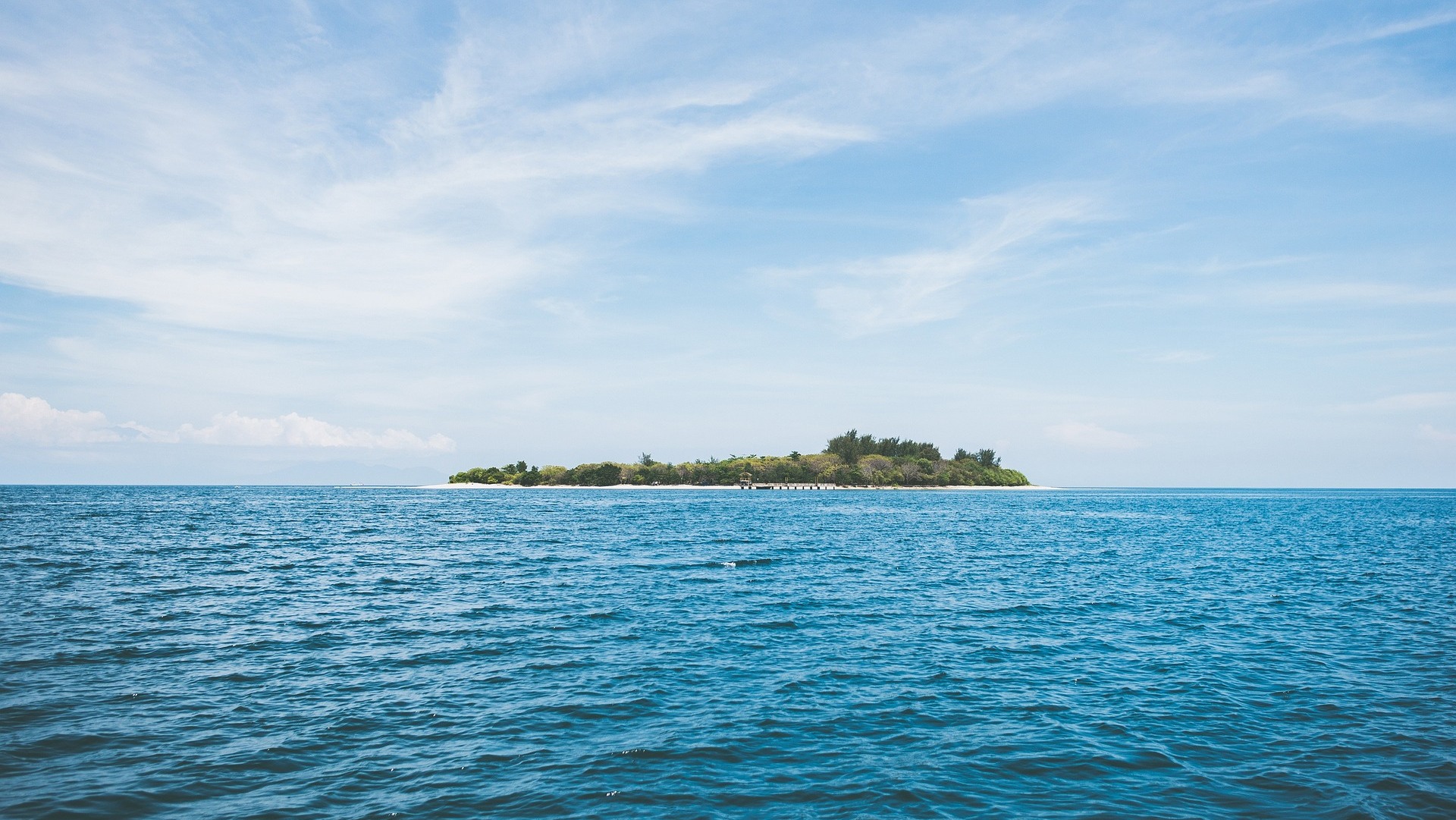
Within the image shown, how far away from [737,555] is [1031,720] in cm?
3771

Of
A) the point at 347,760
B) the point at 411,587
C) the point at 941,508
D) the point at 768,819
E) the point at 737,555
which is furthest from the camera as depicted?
the point at 941,508

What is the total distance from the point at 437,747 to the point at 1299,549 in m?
79.5

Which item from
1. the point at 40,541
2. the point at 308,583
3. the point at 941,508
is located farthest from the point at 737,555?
the point at 941,508

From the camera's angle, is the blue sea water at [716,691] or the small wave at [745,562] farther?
the small wave at [745,562]

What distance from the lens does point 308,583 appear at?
40688 millimetres

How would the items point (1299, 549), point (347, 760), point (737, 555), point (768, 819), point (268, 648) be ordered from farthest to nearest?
1. point (1299, 549)
2. point (737, 555)
3. point (268, 648)
4. point (347, 760)
5. point (768, 819)

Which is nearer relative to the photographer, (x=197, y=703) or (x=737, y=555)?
(x=197, y=703)

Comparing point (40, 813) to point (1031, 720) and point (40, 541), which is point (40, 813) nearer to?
point (1031, 720)

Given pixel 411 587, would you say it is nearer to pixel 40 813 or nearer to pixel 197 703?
pixel 197 703

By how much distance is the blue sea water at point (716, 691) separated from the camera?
14.4 m

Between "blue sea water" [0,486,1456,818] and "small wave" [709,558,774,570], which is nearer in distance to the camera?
"blue sea water" [0,486,1456,818]

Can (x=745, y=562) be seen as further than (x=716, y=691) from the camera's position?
Yes

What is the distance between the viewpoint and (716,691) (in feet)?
68.7

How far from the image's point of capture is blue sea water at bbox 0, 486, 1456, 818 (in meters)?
14.4
